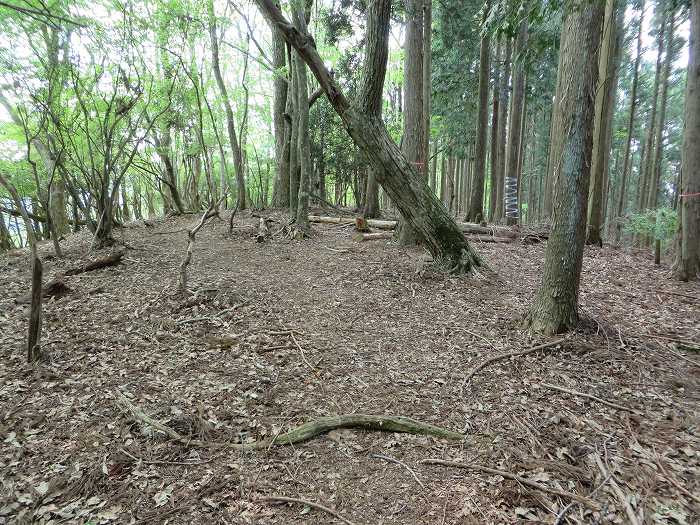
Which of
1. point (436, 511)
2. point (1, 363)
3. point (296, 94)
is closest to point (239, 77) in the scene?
point (296, 94)

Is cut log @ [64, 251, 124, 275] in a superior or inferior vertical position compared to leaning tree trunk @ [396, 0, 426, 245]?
inferior

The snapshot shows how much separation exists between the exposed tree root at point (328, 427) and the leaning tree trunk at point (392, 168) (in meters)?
3.59

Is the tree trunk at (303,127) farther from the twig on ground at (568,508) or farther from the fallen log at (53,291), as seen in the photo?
the twig on ground at (568,508)

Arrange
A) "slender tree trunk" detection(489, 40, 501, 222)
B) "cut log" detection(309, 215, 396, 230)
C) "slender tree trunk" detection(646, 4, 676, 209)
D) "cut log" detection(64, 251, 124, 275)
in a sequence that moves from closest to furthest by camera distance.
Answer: "cut log" detection(64, 251, 124, 275), "cut log" detection(309, 215, 396, 230), "slender tree trunk" detection(489, 40, 501, 222), "slender tree trunk" detection(646, 4, 676, 209)

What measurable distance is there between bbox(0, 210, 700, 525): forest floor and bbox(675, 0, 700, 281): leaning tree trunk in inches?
17.9

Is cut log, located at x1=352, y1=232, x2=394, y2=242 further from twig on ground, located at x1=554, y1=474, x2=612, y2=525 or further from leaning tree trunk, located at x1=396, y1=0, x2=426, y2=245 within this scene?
twig on ground, located at x1=554, y1=474, x2=612, y2=525

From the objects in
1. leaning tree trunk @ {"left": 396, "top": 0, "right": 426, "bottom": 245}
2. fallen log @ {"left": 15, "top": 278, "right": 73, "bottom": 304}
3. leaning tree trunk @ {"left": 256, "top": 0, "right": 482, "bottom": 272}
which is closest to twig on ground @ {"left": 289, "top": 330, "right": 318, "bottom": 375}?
leaning tree trunk @ {"left": 256, "top": 0, "right": 482, "bottom": 272}

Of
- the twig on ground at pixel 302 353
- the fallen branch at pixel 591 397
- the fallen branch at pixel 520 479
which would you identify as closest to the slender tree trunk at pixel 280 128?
the twig on ground at pixel 302 353

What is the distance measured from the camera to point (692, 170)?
6.16 meters

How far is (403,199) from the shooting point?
249 inches

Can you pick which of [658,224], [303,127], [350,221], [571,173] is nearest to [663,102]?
[658,224]

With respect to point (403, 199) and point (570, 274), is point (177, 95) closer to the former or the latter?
point (403, 199)

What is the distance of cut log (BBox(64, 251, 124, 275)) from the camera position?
6613 mm

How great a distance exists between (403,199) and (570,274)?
2895 millimetres
